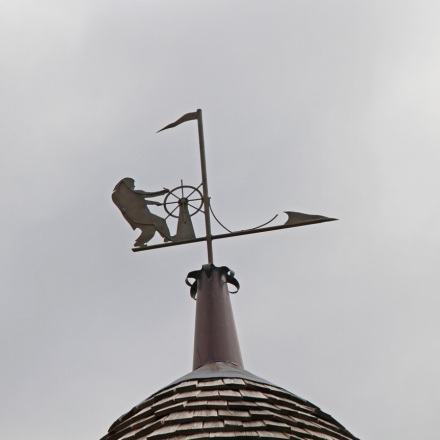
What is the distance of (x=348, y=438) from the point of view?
24.7 ft

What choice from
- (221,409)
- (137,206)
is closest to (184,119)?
(137,206)

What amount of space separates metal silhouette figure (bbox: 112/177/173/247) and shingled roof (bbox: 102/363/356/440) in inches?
56.0

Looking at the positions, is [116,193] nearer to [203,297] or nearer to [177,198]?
[177,198]

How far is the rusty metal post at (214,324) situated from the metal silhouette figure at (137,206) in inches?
22.7

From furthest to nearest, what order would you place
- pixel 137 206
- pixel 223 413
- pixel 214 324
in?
pixel 137 206 < pixel 214 324 < pixel 223 413

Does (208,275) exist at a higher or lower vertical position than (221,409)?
higher

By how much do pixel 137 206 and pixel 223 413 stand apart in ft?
7.92

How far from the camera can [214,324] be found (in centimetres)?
820

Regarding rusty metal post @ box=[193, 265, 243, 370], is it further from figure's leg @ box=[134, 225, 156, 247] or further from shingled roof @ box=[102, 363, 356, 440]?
figure's leg @ box=[134, 225, 156, 247]

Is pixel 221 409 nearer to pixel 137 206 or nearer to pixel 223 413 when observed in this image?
pixel 223 413

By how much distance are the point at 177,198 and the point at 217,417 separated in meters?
2.40

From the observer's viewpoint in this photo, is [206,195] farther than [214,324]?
Yes

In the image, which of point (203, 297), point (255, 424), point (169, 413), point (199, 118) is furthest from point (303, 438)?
point (199, 118)

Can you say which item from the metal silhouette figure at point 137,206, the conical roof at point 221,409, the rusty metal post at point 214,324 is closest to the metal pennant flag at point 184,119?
the metal silhouette figure at point 137,206
